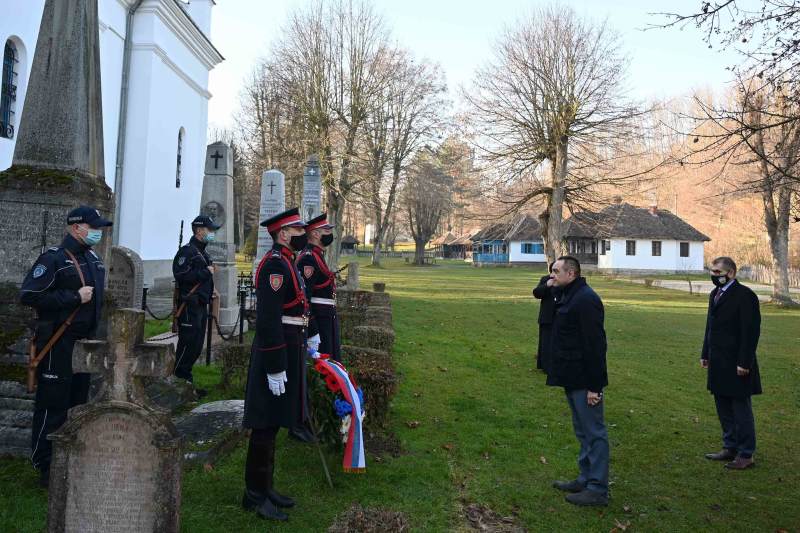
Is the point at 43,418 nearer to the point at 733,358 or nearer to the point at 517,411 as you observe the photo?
the point at 517,411

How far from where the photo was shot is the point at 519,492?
17.2ft

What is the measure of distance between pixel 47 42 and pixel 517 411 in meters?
6.85

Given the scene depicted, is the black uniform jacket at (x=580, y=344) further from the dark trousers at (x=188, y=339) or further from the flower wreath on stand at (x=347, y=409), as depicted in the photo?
the dark trousers at (x=188, y=339)

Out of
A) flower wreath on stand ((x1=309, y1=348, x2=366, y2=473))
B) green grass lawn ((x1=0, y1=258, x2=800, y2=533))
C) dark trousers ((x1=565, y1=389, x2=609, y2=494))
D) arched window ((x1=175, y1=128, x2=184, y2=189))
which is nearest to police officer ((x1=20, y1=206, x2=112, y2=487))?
green grass lawn ((x1=0, y1=258, x2=800, y2=533))

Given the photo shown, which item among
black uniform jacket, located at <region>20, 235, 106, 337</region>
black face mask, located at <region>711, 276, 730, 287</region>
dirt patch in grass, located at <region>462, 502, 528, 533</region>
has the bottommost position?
dirt patch in grass, located at <region>462, 502, 528, 533</region>

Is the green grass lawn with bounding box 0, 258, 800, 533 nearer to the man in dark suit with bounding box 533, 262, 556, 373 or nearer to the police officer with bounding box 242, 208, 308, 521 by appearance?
the police officer with bounding box 242, 208, 308, 521

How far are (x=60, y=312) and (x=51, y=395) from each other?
0.63 metres

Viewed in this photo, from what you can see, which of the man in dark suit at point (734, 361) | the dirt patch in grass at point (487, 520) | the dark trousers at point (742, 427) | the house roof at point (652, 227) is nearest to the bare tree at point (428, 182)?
the house roof at point (652, 227)

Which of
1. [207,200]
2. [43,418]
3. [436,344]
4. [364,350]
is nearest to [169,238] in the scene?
[207,200]

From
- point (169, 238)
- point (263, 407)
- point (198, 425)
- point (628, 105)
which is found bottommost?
point (198, 425)

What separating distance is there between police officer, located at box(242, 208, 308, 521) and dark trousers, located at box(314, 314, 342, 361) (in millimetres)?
2487

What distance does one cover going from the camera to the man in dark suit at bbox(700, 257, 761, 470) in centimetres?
605

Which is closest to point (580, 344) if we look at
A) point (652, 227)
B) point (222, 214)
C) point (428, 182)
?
point (222, 214)

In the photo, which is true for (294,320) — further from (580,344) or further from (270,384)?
(580,344)
